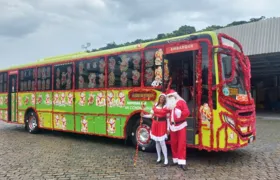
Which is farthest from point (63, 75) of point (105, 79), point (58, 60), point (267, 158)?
point (267, 158)

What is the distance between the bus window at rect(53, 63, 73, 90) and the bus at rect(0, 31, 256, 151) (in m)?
0.04

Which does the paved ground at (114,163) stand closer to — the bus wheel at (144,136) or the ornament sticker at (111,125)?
the bus wheel at (144,136)

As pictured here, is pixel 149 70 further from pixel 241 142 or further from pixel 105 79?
pixel 241 142

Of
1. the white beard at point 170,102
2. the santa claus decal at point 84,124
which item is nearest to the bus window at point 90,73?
the santa claus decal at point 84,124

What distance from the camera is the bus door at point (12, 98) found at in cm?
1357

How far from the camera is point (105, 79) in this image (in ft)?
30.5

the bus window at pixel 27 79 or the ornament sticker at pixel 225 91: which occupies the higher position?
the bus window at pixel 27 79

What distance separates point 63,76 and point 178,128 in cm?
573

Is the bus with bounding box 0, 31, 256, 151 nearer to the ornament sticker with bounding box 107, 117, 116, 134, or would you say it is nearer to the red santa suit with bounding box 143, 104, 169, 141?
the ornament sticker with bounding box 107, 117, 116, 134

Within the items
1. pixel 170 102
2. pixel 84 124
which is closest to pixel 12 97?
pixel 84 124

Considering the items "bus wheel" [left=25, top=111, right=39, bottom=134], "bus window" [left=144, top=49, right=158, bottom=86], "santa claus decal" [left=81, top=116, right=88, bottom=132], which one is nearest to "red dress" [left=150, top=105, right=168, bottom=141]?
"bus window" [left=144, top=49, right=158, bottom=86]

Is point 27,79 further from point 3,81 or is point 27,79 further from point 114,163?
point 114,163

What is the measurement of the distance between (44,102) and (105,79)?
3.81 metres

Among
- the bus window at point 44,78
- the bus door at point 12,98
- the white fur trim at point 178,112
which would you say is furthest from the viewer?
the bus door at point 12,98
